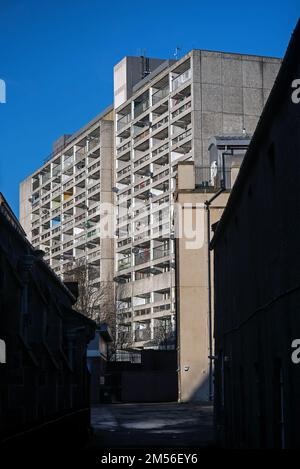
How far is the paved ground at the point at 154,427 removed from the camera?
1025 inches

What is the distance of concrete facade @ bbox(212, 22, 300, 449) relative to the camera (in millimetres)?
11633

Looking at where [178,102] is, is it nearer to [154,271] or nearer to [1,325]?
[154,271]

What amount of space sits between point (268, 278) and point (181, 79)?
2920 inches

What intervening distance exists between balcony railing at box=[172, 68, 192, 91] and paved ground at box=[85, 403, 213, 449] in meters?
46.2

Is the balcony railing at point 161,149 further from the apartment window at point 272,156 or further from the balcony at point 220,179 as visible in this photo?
the apartment window at point 272,156

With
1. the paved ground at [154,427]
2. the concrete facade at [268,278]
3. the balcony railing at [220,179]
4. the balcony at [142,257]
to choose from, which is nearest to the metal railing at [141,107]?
the balcony at [142,257]

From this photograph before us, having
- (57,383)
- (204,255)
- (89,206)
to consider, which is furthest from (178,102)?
(57,383)

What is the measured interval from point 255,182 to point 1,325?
10.3 metres

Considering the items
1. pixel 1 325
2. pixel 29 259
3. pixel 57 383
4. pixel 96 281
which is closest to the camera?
pixel 1 325

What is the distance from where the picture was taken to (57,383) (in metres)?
29.4

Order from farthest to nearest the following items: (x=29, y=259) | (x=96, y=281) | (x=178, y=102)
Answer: (x=96, y=281) → (x=178, y=102) → (x=29, y=259)

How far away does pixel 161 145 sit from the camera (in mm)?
Answer: 91312

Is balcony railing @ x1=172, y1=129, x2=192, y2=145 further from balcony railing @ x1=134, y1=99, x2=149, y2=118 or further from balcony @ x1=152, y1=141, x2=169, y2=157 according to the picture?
balcony railing @ x1=134, y1=99, x2=149, y2=118

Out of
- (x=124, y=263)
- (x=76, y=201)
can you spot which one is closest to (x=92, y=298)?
(x=124, y=263)
